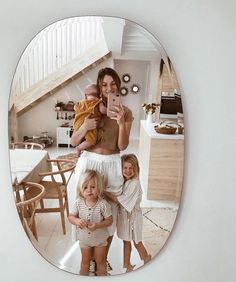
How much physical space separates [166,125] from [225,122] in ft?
0.75

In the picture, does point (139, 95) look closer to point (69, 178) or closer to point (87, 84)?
point (87, 84)

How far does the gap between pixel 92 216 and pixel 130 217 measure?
0.14 meters

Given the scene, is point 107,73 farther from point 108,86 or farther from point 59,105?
point 59,105

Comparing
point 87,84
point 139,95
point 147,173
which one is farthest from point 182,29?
point 147,173

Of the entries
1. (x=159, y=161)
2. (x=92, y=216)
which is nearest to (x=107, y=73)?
(x=159, y=161)

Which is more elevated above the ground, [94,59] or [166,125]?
[94,59]

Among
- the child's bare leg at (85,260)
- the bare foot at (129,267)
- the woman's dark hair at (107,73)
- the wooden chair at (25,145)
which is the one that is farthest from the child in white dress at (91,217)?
the woman's dark hair at (107,73)

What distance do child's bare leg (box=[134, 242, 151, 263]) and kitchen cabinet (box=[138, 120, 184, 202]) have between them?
19cm

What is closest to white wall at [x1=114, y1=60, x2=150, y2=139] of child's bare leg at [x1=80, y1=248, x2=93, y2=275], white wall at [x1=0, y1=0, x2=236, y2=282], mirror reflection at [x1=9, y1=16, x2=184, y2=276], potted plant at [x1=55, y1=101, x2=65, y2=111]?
mirror reflection at [x1=9, y1=16, x2=184, y2=276]

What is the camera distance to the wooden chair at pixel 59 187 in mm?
1079

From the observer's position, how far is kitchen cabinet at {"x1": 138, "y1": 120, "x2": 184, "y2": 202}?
109cm

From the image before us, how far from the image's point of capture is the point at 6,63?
1053 mm

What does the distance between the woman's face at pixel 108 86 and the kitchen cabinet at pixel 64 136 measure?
0.18 metres

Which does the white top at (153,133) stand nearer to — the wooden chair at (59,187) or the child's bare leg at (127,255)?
the wooden chair at (59,187)
